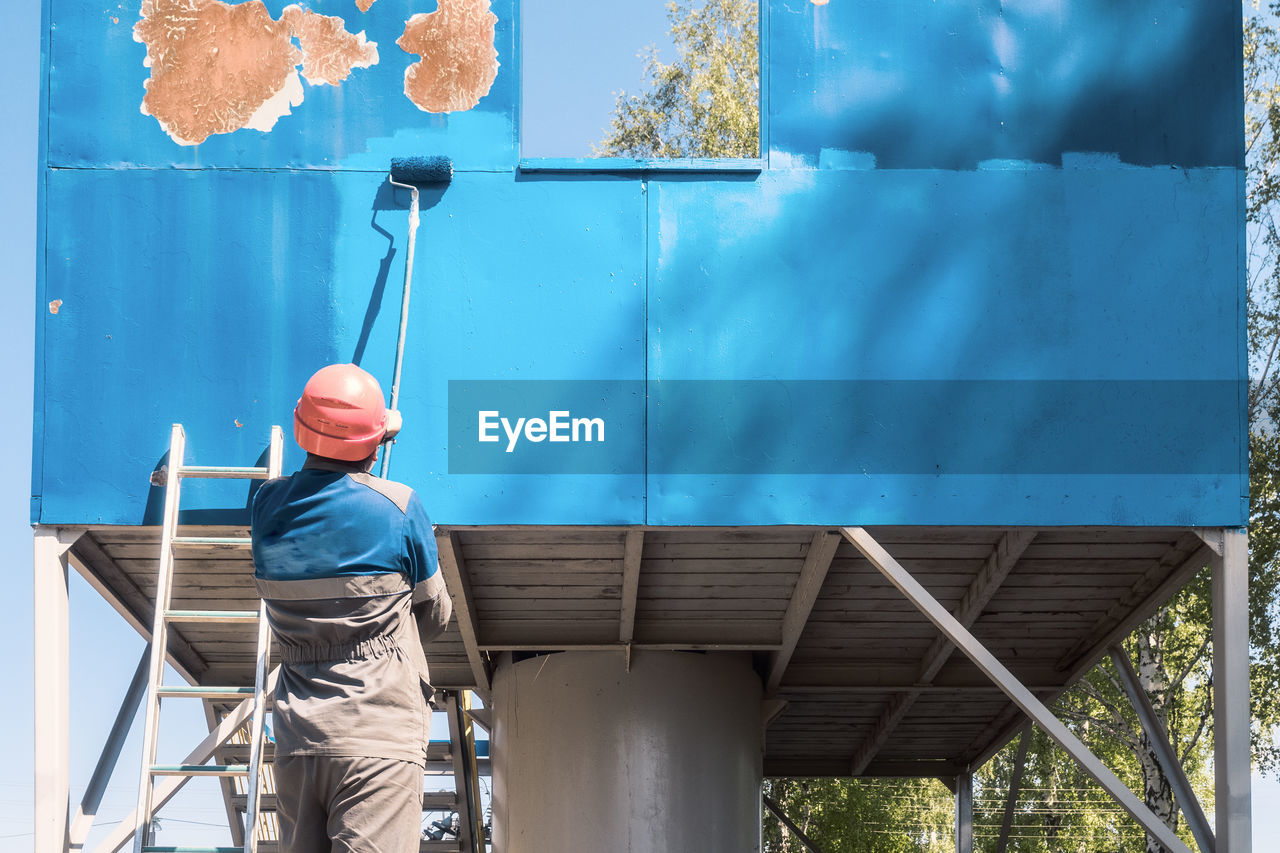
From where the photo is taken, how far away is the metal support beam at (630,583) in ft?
28.5

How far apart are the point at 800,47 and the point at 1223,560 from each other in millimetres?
3876

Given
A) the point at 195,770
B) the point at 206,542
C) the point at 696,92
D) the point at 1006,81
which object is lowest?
the point at 195,770

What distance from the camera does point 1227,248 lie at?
27.5 feet

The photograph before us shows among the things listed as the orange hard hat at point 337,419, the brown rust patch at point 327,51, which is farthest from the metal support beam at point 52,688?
the orange hard hat at point 337,419

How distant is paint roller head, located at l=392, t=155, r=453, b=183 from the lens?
27.6 feet

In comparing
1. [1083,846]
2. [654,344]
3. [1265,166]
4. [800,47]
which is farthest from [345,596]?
[1083,846]

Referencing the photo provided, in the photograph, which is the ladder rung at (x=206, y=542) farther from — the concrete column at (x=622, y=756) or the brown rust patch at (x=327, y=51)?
the concrete column at (x=622, y=756)

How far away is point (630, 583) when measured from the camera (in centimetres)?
932

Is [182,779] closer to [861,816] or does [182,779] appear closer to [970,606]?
[970,606]

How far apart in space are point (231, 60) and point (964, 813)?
1015 cm

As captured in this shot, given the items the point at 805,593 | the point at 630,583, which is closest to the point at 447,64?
the point at 630,583

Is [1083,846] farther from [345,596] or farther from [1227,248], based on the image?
[345,596]

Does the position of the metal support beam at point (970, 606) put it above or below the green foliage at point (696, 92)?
below

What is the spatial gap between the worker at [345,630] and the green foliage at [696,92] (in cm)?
2547
